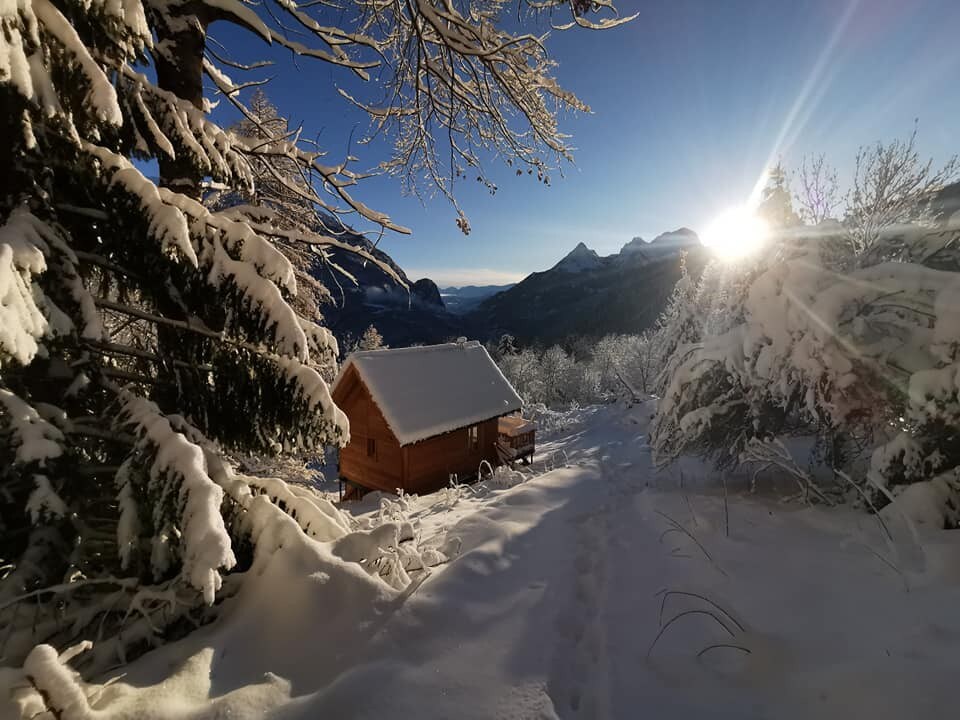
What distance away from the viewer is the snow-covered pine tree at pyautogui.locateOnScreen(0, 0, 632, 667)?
1.70m

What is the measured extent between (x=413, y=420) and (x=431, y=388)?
219 cm

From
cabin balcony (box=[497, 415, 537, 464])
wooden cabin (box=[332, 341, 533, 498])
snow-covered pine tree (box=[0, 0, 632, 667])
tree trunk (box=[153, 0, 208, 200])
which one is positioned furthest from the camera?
cabin balcony (box=[497, 415, 537, 464])

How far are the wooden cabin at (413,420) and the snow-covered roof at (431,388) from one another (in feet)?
0.12

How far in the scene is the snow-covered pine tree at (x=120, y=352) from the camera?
1.70 m

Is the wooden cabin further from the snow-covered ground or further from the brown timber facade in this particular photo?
the snow-covered ground

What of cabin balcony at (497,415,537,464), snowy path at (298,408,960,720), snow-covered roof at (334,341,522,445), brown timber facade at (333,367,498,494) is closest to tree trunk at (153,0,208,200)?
snowy path at (298,408,960,720)

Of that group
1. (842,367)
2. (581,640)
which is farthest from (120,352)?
(842,367)

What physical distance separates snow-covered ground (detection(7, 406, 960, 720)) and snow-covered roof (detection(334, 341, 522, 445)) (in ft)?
35.5

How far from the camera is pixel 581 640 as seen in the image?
8.27 ft

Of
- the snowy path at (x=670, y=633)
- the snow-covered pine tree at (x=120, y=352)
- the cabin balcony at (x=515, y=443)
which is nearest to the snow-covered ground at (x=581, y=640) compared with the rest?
the snowy path at (x=670, y=633)

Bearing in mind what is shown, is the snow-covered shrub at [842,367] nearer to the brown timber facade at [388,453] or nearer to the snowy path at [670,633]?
the snowy path at [670,633]

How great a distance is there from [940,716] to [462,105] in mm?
6026

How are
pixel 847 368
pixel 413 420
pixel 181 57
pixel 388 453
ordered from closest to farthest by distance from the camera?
pixel 181 57, pixel 847 368, pixel 413 420, pixel 388 453

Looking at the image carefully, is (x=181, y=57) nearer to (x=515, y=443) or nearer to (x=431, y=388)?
(x=431, y=388)
